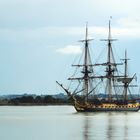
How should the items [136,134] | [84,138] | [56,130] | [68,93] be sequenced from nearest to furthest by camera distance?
[84,138]
[136,134]
[56,130]
[68,93]

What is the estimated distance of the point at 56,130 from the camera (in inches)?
3295

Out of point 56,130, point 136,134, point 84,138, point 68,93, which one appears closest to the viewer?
point 84,138

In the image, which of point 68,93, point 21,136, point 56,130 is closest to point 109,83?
point 68,93

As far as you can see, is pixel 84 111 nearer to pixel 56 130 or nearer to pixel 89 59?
pixel 89 59

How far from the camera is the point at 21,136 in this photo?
73.6 m

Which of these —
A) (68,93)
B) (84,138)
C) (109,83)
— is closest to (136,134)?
(84,138)

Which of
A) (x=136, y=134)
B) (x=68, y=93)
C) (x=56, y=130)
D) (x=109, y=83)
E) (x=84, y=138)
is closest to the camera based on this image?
(x=84, y=138)

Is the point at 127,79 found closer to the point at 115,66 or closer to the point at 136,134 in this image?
the point at 115,66

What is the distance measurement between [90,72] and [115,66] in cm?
724

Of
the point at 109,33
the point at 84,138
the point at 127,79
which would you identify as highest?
the point at 109,33

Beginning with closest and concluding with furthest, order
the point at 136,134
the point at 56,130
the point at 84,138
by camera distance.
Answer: the point at 84,138 → the point at 136,134 → the point at 56,130

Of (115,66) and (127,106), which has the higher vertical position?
(115,66)

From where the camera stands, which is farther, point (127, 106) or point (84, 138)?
point (127, 106)

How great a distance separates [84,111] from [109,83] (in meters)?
12.6
